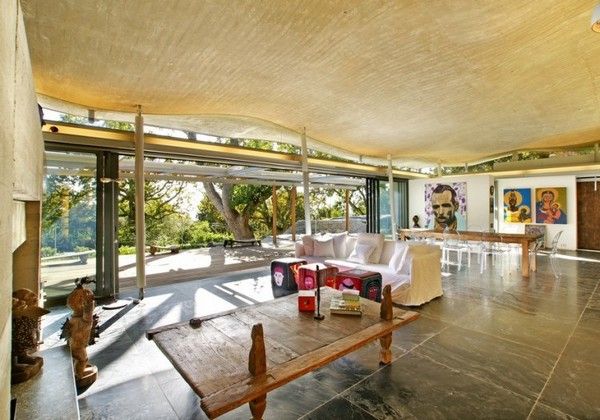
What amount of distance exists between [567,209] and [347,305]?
10.00m

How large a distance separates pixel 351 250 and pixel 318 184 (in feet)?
18.9

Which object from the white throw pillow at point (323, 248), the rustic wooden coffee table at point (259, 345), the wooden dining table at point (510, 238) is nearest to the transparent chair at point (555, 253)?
the wooden dining table at point (510, 238)

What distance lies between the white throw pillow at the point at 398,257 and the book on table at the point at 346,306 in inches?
83.4

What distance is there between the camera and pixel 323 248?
6.11 meters

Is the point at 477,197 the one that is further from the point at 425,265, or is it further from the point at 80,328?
the point at 80,328

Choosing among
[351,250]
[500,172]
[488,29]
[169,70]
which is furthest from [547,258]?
[169,70]

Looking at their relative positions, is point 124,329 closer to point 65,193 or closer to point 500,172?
point 65,193

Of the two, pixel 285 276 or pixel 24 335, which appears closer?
pixel 24 335

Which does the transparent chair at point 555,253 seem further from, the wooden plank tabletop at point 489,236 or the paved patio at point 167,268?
the paved patio at point 167,268

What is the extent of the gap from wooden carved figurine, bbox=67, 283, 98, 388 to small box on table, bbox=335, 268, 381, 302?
9.51ft

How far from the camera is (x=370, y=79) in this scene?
4.18 meters

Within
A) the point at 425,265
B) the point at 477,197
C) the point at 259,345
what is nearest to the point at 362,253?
the point at 425,265

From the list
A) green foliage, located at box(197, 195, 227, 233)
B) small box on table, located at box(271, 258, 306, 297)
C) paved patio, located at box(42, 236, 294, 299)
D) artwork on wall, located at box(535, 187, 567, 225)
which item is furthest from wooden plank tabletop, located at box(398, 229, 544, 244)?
green foliage, located at box(197, 195, 227, 233)

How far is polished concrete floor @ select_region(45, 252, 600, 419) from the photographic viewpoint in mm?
2125
